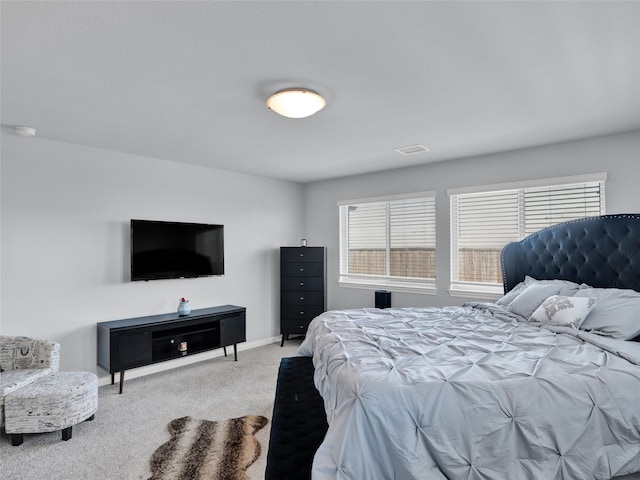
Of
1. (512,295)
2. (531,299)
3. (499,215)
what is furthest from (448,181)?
(531,299)

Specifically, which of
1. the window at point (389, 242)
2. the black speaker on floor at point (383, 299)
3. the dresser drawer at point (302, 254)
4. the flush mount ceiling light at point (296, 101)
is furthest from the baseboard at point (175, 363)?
the flush mount ceiling light at point (296, 101)

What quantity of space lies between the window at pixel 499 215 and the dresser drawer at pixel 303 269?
195cm

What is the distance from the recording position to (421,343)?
228 cm

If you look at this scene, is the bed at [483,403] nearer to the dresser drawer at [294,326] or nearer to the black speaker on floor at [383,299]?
the black speaker on floor at [383,299]

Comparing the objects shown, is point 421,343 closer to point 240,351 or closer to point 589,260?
point 589,260

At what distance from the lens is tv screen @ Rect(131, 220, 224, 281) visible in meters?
4.04

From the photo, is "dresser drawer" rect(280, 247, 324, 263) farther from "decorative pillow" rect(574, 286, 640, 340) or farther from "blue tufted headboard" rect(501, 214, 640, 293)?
"decorative pillow" rect(574, 286, 640, 340)

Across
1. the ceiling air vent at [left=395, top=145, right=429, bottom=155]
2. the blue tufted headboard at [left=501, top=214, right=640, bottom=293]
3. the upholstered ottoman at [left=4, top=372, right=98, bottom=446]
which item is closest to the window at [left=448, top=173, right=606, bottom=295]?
the blue tufted headboard at [left=501, top=214, right=640, bottom=293]

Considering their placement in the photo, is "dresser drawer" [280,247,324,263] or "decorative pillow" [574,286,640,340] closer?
"decorative pillow" [574,286,640,340]

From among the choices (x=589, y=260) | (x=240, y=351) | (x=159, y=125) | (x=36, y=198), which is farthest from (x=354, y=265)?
(x=36, y=198)

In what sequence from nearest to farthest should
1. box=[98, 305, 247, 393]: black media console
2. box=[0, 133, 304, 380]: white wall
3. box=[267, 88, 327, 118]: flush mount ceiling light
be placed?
box=[267, 88, 327, 118]: flush mount ceiling light
box=[0, 133, 304, 380]: white wall
box=[98, 305, 247, 393]: black media console

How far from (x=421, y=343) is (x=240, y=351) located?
11.1ft

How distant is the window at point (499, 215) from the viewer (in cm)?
367

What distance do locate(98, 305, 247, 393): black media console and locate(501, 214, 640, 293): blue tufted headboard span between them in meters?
3.31
